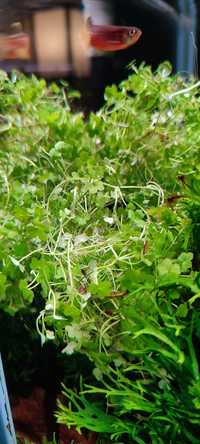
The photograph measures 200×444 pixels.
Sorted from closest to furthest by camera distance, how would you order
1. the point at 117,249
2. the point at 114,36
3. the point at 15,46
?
the point at 117,249
the point at 114,36
the point at 15,46

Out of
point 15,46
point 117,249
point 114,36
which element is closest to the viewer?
point 117,249

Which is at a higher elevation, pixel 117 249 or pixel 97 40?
pixel 97 40

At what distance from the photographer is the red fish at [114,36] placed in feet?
4.24

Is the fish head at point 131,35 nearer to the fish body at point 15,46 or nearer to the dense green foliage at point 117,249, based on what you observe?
the dense green foliage at point 117,249

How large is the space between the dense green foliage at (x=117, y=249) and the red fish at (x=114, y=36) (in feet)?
0.53

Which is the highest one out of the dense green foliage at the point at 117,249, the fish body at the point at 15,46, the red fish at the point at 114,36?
the red fish at the point at 114,36

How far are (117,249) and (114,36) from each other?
2.32ft

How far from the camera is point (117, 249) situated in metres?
0.91

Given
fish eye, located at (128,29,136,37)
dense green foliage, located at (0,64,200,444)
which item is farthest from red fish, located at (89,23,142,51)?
dense green foliage, located at (0,64,200,444)

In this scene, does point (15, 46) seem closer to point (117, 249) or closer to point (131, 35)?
point (131, 35)

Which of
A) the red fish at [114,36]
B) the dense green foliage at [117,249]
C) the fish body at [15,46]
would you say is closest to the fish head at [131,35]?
the red fish at [114,36]

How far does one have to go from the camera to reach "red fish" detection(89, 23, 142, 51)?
129cm

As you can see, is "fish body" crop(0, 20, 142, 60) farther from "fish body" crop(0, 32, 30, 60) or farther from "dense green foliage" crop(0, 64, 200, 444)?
"dense green foliage" crop(0, 64, 200, 444)

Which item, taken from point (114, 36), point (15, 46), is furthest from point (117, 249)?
point (15, 46)
